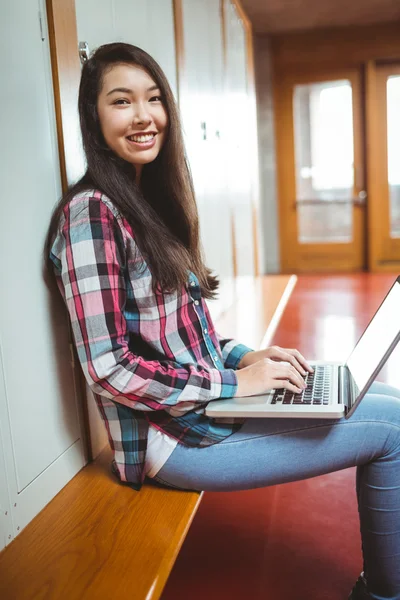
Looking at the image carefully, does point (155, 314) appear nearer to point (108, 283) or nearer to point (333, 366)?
point (108, 283)

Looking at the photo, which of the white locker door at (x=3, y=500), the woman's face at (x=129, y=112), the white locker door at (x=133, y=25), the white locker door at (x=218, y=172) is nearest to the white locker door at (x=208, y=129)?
the white locker door at (x=218, y=172)

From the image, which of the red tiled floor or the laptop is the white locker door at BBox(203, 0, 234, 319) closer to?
the red tiled floor

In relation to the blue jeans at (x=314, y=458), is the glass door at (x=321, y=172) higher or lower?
higher

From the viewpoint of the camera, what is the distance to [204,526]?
1.82 m

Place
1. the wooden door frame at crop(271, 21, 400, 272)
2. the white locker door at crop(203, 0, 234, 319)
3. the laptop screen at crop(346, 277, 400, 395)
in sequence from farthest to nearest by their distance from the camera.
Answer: the wooden door frame at crop(271, 21, 400, 272)
the white locker door at crop(203, 0, 234, 319)
the laptop screen at crop(346, 277, 400, 395)

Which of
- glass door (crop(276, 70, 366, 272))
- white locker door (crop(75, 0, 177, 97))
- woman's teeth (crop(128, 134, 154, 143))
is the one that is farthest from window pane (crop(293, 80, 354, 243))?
woman's teeth (crop(128, 134, 154, 143))

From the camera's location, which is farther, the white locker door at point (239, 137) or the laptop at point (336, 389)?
the white locker door at point (239, 137)

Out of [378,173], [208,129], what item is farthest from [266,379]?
[378,173]

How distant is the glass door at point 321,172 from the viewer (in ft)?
21.2

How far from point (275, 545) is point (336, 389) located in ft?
2.01

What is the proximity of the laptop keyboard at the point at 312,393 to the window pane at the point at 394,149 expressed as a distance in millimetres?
5481

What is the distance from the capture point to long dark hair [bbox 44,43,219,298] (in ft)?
4.06

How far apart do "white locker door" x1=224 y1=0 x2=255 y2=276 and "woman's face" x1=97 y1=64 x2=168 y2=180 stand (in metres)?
2.71

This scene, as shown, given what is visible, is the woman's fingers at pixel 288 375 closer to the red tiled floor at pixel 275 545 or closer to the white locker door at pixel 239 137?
the red tiled floor at pixel 275 545
